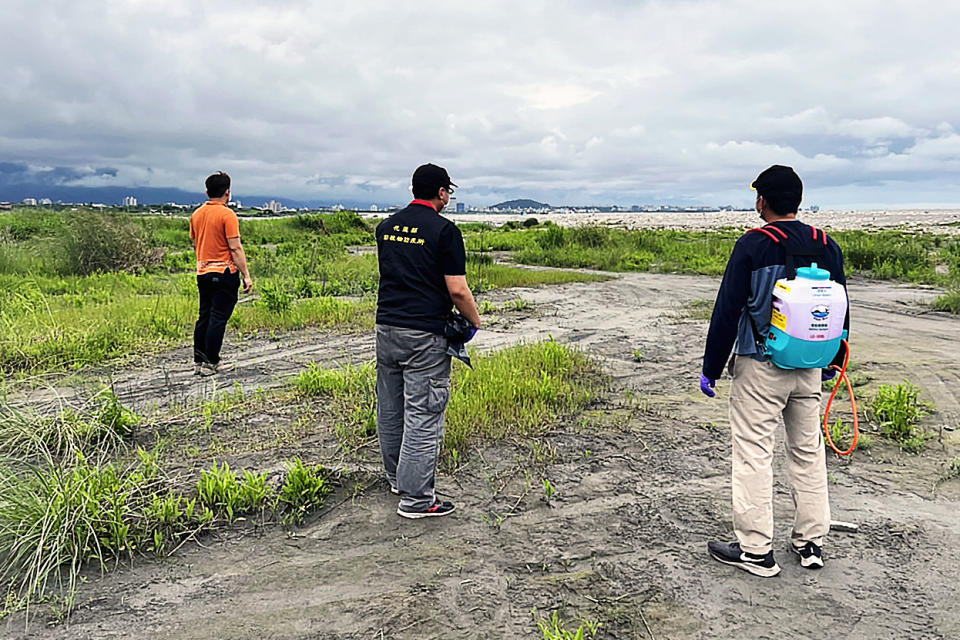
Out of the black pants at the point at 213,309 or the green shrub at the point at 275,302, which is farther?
the green shrub at the point at 275,302

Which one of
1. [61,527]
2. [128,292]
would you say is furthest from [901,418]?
[128,292]

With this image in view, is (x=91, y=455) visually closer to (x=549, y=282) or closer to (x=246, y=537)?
(x=246, y=537)

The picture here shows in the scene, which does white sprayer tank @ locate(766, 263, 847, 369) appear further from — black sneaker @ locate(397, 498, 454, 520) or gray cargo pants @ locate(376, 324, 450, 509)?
black sneaker @ locate(397, 498, 454, 520)

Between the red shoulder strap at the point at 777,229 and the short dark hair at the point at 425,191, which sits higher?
the short dark hair at the point at 425,191

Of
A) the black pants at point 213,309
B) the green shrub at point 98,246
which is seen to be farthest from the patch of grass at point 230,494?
the green shrub at point 98,246

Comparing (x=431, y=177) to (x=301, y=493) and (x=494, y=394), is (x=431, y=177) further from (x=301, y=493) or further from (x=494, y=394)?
(x=494, y=394)

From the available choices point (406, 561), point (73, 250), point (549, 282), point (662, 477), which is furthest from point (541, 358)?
point (73, 250)

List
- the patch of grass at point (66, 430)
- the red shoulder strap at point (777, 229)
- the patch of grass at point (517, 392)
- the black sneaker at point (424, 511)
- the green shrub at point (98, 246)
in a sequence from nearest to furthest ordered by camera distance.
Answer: the red shoulder strap at point (777, 229)
the black sneaker at point (424, 511)
the patch of grass at point (66, 430)
the patch of grass at point (517, 392)
the green shrub at point (98, 246)

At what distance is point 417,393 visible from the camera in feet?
12.7

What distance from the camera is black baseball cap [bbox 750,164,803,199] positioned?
3.23 metres

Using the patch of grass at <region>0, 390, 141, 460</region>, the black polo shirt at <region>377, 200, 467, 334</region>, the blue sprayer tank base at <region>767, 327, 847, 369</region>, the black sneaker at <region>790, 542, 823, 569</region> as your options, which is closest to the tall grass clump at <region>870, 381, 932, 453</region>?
the black sneaker at <region>790, 542, 823, 569</region>

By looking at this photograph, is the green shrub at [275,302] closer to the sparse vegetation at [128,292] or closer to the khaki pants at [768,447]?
the sparse vegetation at [128,292]

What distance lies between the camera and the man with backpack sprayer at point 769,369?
320cm

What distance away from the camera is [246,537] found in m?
3.72
